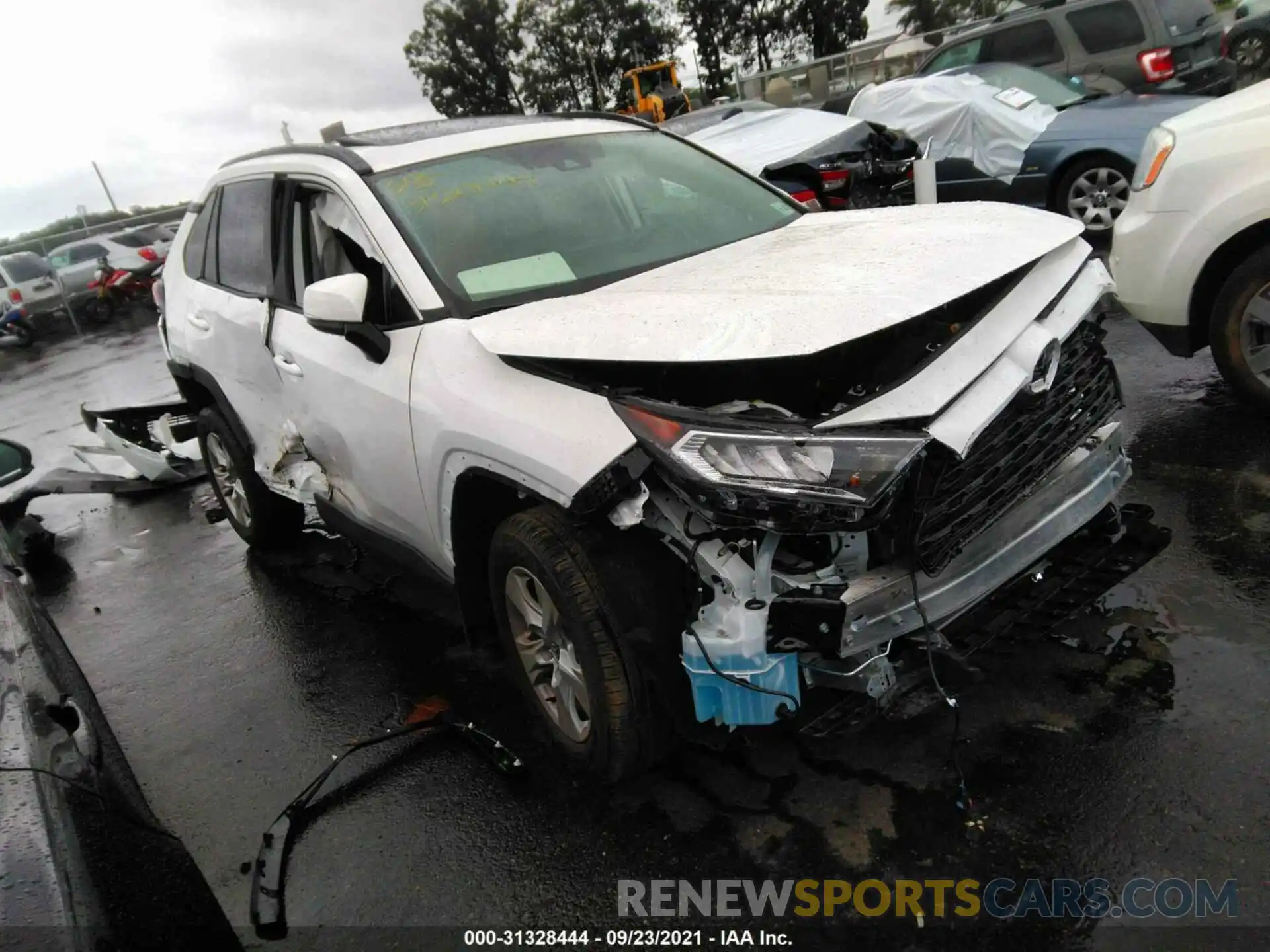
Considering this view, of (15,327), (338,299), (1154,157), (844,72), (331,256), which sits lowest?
(1154,157)

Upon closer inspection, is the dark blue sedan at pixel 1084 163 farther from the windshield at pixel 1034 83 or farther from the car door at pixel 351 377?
the car door at pixel 351 377

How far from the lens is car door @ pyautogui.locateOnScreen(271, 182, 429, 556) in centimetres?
297

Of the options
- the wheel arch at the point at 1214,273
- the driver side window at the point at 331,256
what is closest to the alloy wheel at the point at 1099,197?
the wheel arch at the point at 1214,273

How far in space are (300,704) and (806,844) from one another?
85.8 inches

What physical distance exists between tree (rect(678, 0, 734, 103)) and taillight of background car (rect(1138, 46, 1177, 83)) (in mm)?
36965

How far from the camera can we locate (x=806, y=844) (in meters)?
2.44

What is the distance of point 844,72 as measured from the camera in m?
24.6

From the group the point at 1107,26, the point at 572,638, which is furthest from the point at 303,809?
the point at 1107,26

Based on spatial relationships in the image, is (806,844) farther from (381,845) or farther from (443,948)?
(381,845)

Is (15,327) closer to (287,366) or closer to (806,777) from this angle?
(287,366)

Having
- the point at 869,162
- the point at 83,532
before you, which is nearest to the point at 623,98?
the point at 869,162

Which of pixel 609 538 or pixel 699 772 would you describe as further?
pixel 699 772

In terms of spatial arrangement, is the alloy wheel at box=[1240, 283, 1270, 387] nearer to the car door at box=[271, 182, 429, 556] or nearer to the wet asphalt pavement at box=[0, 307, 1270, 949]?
the wet asphalt pavement at box=[0, 307, 1270, 949]

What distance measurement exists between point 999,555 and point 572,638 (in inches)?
46.1
